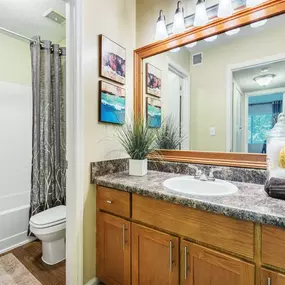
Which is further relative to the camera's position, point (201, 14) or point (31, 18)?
point (31, 18)

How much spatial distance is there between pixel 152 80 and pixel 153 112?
0.99 ft

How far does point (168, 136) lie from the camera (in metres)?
1.75

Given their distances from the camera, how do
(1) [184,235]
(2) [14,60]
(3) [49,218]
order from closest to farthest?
(1) [184,235]
(3) [49,218]
(2) [14,60]

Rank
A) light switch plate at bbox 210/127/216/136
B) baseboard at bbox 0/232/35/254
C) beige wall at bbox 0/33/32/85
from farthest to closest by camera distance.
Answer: beige wall at bbox 0/33/32/85, baseboard at bbox 0/232/35/254, light switch plate at bbox 210/127/216/136

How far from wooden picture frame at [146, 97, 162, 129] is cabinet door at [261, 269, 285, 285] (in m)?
1.24

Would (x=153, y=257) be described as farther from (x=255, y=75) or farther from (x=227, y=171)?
(x=255, y=75)

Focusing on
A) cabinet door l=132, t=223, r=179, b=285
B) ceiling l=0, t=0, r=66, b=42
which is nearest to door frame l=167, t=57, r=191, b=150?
cabinet door l=132, t=223, r=179, b=285

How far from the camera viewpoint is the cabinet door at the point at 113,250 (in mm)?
1247

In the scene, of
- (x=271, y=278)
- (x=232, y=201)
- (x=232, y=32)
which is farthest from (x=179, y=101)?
(x=271, y=278)

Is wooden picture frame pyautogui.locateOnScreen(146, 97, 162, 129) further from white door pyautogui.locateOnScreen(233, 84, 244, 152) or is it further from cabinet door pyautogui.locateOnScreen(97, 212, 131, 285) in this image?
cabinet door pyautogui.locateOnScreen(97, 212, 131, 285)

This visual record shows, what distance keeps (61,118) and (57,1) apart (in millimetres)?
1103

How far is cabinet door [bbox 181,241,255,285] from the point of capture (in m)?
0.84

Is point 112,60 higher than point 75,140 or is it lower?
higher

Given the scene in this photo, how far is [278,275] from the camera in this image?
2.50 ft
